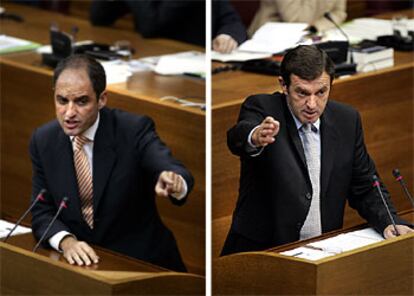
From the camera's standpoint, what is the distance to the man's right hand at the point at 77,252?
17.6 feet

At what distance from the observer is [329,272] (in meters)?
5.05

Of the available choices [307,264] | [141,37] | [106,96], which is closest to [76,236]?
[106,96]

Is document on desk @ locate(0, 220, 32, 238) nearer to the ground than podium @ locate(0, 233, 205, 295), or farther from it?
farther from it

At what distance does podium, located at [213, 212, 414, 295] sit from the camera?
5.06 meters

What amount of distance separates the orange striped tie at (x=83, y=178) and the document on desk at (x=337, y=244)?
662 millimetres

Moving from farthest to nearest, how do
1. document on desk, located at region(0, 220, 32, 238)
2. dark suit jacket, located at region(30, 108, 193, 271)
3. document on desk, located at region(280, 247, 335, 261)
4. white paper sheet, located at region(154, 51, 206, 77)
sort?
1. white paper sheet, located at region(154, 51, 206, 77)
2. document on desk, located at region(0, 220, 32, 238)
3. dark suit jacket, located at region(30, 108, 193, 271)
4. document on desk, located at region(280, 247, 335, 261)

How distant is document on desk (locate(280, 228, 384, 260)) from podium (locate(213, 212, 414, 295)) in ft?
0.11

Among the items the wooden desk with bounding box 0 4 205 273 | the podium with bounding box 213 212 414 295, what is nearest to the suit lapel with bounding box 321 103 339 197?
the podium with bounding box 213 212 414 295

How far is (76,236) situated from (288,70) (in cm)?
85

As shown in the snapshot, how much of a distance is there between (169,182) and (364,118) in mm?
644

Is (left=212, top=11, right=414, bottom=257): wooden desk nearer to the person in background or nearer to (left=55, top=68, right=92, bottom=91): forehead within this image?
the person in background

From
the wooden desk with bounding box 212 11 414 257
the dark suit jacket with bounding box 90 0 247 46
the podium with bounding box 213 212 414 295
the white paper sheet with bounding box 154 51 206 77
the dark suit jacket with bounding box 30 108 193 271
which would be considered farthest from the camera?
the dark suit jacket with bounding box 90 0 247 46

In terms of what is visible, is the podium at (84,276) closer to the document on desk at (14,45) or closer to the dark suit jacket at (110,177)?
the dark suit jacket at (110,177)

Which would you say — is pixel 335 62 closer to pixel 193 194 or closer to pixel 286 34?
pixel 286 34
